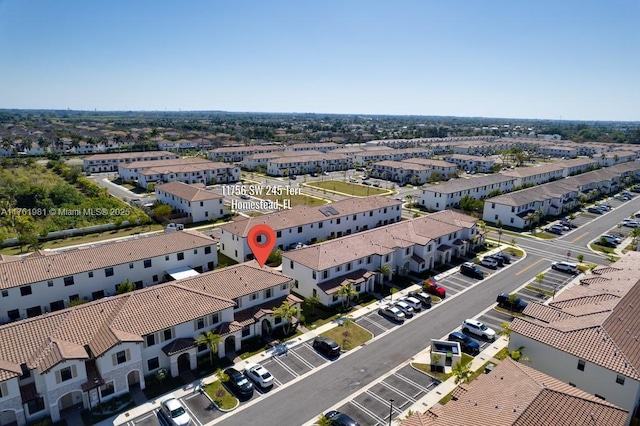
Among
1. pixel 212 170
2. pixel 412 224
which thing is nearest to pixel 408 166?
pixel 212 170

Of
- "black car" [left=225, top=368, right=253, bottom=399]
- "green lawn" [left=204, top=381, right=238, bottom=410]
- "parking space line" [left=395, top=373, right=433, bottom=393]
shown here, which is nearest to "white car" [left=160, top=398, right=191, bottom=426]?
"green lawn" [left=204, top=381, right=238, bottom=410]

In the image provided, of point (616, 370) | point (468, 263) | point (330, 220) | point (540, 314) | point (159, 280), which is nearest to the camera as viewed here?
point (616, 370)

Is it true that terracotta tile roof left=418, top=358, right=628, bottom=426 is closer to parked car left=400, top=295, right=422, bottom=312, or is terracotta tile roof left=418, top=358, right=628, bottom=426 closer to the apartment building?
parked car left=400, top=295, right=422, bottom=312

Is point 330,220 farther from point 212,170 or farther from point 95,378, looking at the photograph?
point 212,170

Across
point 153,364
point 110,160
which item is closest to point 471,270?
point 153,364

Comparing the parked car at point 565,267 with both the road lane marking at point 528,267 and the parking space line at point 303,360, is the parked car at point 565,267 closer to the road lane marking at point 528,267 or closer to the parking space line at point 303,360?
the road lane marking at point 528,267

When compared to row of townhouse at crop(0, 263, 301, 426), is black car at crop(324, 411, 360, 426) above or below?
below

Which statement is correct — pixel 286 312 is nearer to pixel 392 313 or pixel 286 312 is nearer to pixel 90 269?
pixel 392 313
